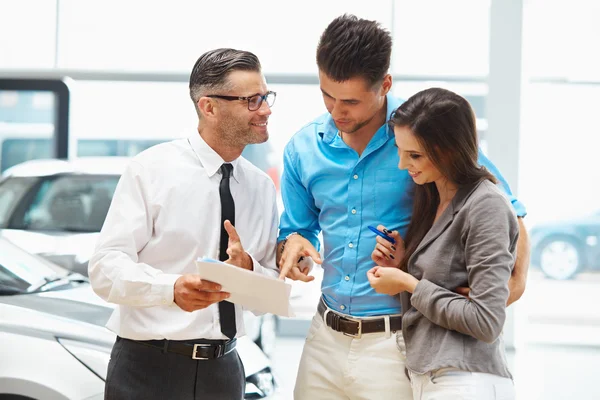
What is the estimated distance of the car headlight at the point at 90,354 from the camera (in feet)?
8.30

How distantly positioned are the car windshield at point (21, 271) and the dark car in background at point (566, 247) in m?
5.55

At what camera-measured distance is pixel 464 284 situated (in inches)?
68.8

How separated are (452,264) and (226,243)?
2.06 feet

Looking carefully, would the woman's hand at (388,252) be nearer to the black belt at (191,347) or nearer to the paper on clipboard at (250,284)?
the paper on clipboard at (250,284)

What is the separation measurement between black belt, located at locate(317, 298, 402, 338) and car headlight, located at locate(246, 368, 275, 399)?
1.06 meters

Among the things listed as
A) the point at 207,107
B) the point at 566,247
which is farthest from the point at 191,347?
the point at 566,247

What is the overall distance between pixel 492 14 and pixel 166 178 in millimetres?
4945

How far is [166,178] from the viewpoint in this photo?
2.00 meters

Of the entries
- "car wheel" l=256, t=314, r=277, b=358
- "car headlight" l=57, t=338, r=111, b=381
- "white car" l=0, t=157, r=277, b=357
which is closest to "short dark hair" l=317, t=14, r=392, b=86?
"car headlight" l=57, t=338, r=111, b=381

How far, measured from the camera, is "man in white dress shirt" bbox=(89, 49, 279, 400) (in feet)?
6.26

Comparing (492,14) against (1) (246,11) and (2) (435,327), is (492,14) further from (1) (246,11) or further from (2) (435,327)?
(2) (435,327)

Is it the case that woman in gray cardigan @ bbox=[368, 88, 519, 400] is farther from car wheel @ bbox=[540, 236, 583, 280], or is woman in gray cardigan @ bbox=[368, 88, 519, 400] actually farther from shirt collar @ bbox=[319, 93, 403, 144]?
car wheel @ bbox=[540, 236, 583, 280]

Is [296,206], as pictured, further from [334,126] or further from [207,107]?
[207,107]

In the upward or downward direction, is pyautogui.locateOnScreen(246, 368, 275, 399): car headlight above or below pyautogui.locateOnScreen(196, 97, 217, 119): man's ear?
below
